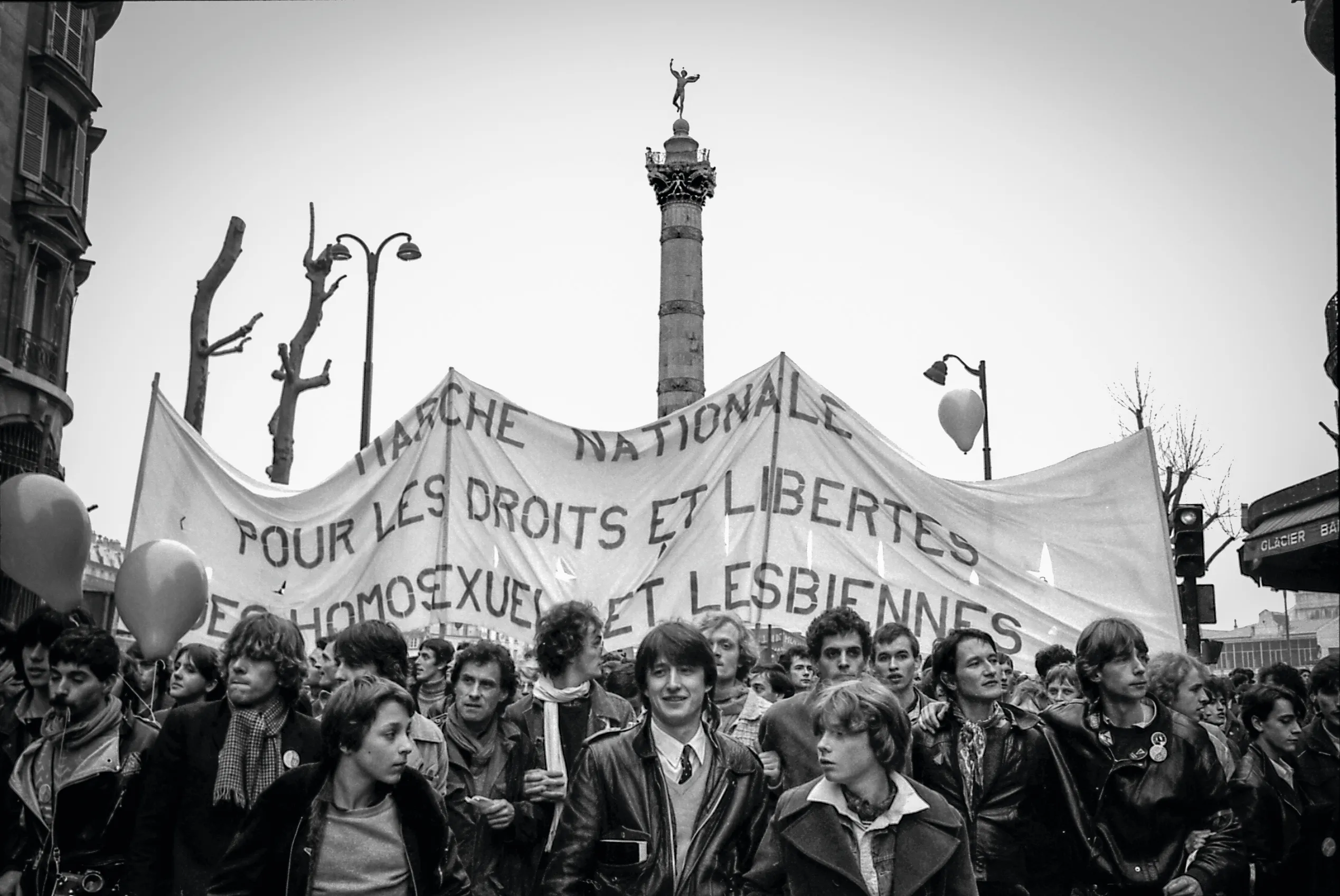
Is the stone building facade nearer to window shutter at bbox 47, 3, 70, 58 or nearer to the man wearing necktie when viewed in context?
window shutter at bbox 47, 3, 70, 58

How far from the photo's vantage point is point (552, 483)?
9414 millimetres

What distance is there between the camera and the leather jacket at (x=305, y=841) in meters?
3.88

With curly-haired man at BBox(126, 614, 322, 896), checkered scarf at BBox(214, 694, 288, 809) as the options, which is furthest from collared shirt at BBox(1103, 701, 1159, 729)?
checkered scarf at BBox(214, 694, 288, 809)

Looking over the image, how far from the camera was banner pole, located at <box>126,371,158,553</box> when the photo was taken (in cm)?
852

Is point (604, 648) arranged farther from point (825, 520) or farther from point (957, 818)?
point (957, 818)

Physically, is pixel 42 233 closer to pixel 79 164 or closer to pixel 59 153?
pixel 59 153

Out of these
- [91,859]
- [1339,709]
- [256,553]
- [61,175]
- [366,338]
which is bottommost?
[91,859]

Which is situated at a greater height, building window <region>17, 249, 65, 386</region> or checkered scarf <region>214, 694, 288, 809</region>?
building window <region>17, 249, 65, 386</region>

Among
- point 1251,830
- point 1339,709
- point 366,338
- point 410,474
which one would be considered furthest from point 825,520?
point 366,338

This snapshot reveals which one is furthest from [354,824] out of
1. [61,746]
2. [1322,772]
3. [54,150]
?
[54,150]

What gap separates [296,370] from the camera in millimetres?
20312

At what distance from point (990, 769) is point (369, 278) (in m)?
17.1

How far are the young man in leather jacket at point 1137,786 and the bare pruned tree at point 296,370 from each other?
16.4 meters

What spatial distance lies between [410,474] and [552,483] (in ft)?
3.24
